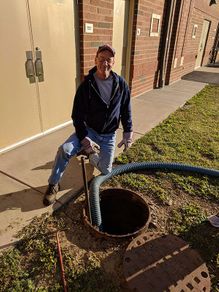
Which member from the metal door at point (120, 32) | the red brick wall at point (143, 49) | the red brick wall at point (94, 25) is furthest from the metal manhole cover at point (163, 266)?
the red brick wall at point (143, 49)

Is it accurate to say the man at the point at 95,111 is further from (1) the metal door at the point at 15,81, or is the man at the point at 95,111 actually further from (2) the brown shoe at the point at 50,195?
(1) the metal door at the point at 15,81

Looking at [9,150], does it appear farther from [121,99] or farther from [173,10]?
[173,10]

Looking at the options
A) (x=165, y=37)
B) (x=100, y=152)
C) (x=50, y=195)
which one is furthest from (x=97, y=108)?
(x=165, y=37)

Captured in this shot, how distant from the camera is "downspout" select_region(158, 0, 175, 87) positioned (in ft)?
23.6

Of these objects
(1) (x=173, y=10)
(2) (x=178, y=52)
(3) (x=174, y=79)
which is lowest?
(3) (x=174, y=79)

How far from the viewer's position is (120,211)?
3043 millimetres

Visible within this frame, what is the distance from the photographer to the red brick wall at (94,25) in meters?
4.34

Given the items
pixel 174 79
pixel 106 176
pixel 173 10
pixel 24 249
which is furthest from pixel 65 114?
pixel 174 79

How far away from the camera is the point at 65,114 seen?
4746 mm

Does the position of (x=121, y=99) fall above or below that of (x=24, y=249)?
above

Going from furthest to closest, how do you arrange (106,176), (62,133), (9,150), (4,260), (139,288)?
(62,133) → (9,150) → (106,176) → (4,260) → (139,288)

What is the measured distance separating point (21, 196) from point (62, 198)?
46 centimetres

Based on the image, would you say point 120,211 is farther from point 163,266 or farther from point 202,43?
point 202,43

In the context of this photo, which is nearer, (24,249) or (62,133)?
(24,249)
